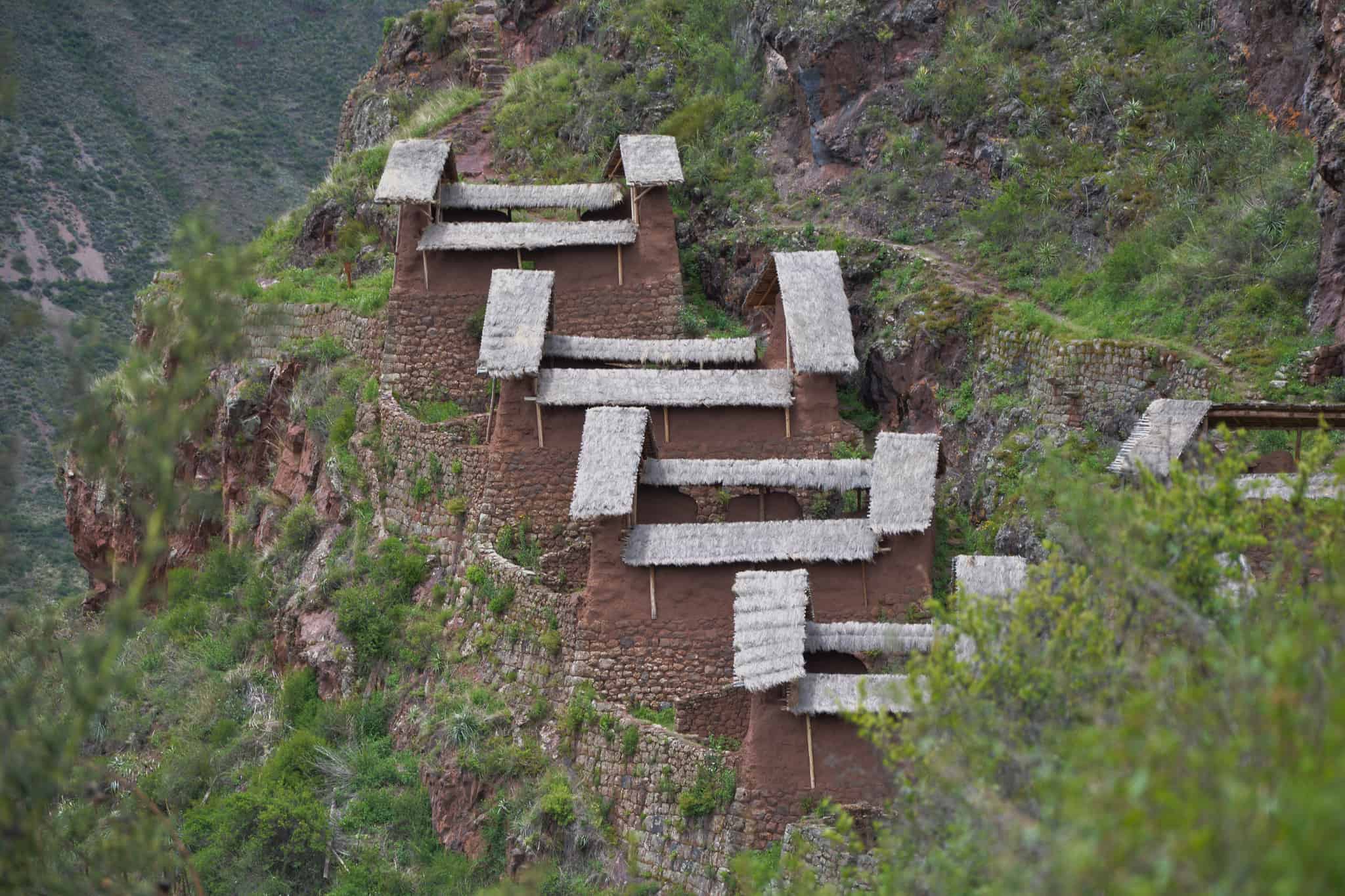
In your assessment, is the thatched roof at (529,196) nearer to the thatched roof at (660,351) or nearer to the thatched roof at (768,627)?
the thatched roof at (660,351)

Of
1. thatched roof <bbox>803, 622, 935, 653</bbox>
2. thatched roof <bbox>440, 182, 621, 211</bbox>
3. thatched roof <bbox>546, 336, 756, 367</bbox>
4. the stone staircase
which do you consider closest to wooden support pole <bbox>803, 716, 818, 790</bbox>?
thatched roof <bbox>803, 622, 935, 653</bbox>

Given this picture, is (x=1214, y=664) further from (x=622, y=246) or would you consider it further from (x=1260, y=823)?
(x=622, y=246)

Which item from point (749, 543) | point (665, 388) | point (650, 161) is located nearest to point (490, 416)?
point (665, 388)

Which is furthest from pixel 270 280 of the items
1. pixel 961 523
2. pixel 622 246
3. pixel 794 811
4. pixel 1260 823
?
pixel 1260 823

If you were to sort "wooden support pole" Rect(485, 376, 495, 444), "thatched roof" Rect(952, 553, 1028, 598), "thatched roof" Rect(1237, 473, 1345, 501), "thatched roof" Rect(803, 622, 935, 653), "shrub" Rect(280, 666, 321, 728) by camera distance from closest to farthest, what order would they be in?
"thatched roof" Rect(1237, 473, 1345, 501) < "thatched roof" Rect(952, 553, 1028, 598) < "thatched roof" Rect(803, 622, 935, 653) < "shrub" Rect(280, 666, 321, 728) < "wooden support pole" Rect(485, 376, 495, 444)

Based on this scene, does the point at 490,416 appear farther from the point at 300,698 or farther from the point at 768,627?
the point at 768,627

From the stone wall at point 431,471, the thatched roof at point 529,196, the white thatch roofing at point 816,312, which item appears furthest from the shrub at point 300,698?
the white thatch roofing at point 816,312

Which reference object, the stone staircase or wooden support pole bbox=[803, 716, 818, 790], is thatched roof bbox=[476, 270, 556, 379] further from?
the stone staircase
